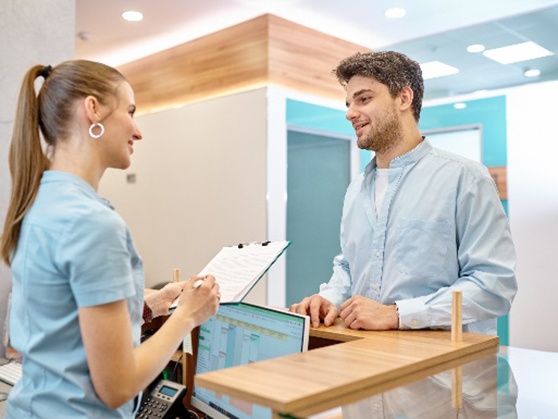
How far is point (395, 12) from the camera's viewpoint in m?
4.81

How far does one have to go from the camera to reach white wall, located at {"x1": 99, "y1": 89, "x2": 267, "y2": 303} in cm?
489

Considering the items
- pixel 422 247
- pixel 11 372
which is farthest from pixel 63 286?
pixel 11 372

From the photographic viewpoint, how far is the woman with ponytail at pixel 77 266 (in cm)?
101

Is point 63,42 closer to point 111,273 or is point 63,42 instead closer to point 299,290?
point 111,273

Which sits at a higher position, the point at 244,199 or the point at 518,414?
the point at 244,199

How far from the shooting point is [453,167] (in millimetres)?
1828

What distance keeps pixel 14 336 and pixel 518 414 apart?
2.87ft

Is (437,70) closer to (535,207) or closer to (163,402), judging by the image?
(535,207)

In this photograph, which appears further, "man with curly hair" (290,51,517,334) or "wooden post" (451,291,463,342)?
"man with curly hair" (290,51,517,334)

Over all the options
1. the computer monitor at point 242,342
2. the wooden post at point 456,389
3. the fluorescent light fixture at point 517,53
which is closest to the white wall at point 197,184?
the fluorescent light fixture at point 517,53

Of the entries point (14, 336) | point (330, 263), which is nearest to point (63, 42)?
point (14, 336)

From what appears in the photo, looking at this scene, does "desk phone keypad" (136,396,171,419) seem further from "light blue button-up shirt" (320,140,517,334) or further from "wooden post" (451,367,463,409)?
"wooden post" (451,367,463,409)

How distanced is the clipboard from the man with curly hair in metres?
0.24

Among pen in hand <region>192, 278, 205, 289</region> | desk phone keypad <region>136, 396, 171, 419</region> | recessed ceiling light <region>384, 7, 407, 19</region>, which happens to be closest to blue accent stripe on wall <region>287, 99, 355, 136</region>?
recessed ceiling light <region>384, 7, 407, 19</region>
